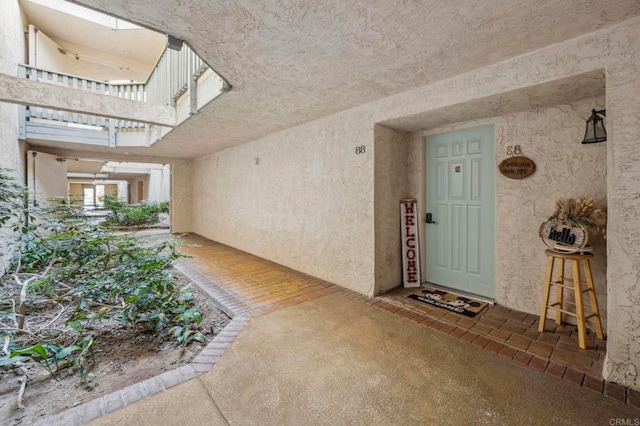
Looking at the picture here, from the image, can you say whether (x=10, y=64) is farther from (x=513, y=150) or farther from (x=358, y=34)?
(x=513, y=150)

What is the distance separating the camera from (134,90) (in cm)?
598

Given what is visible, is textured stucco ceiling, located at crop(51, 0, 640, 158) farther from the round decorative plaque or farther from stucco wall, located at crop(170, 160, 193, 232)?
stucco wall, located at crop(170, 160, 193, 232)

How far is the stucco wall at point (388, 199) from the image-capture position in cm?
326

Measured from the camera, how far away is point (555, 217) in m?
2.34

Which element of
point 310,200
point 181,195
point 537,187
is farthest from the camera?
point 181,195

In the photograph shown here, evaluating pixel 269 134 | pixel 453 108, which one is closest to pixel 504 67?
pixel 453 108

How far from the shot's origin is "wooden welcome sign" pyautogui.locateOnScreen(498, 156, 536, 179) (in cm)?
264

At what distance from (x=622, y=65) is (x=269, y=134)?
4.37 metres

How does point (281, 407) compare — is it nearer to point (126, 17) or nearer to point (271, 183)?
point (126, 17)

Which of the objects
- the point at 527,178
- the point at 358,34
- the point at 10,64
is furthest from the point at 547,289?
the point at 10,64

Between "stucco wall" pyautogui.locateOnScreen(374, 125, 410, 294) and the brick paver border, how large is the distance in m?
1.71

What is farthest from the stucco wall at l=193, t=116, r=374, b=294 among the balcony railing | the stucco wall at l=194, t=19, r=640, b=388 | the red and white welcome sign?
the balcony railing

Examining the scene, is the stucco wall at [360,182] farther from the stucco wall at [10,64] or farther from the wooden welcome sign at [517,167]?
the stucco wall at [10,64]

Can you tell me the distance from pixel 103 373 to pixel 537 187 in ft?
13.4
